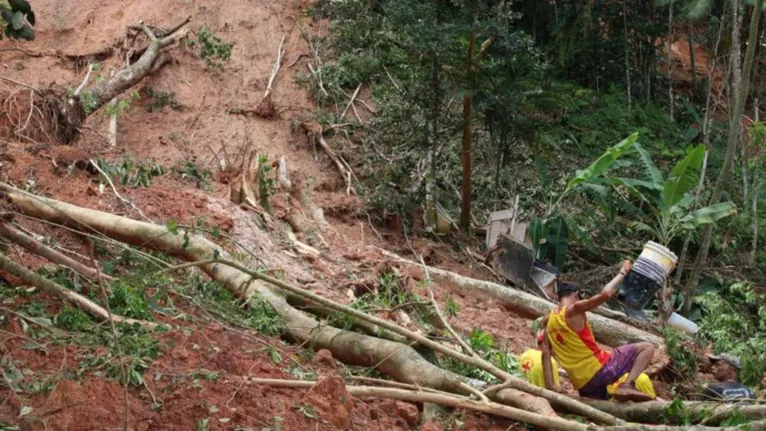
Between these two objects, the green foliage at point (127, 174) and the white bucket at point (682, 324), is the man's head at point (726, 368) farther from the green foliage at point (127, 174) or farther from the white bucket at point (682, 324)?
the green foliage at point (127, 174)

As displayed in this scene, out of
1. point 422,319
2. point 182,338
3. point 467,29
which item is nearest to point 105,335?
point 182,338

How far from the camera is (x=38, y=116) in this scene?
10.1m

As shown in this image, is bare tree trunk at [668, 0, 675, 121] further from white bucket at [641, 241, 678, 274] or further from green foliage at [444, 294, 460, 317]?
green foliage at [444, 294, 460, 317]

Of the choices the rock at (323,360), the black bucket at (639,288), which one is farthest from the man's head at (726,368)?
the rock at (323,360)

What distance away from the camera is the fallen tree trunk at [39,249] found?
5.85 metres

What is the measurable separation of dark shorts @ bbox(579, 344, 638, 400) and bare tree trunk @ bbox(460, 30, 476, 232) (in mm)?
5936

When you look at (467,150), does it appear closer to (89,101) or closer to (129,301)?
(89,101)

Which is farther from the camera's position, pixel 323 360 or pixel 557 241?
pixel 557 241

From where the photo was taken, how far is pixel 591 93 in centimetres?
1789

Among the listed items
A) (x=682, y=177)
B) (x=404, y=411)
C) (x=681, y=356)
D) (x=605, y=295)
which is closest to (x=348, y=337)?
(x=404, y=411)

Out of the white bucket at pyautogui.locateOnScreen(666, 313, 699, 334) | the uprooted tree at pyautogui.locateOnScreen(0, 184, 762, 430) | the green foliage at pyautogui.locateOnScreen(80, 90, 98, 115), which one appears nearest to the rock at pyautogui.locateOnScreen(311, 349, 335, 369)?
the uprooted tree at pyautogui.locateOnScreen(0, 184, 762, 430)

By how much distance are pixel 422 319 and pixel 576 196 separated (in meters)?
7.03

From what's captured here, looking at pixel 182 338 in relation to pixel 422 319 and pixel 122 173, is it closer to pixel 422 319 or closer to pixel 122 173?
pixel 422 319

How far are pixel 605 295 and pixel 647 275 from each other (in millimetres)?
3111
